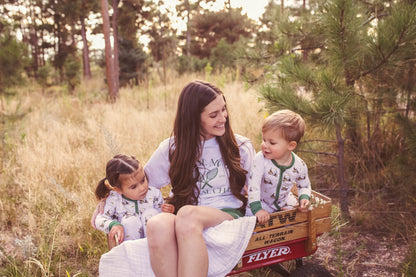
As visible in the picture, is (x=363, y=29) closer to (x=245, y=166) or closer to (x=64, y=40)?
(x=245, y=166)

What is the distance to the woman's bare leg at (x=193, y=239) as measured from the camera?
1.53 metres

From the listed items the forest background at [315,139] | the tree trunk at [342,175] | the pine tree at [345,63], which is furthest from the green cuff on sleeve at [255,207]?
the tree trunk at [342,175]

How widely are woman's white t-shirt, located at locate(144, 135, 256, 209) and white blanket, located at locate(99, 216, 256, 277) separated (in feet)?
1.27

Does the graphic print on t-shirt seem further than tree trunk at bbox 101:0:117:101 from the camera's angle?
No

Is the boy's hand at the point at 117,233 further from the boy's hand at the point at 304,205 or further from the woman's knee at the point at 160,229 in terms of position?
the boy's hand at the point at 304,205

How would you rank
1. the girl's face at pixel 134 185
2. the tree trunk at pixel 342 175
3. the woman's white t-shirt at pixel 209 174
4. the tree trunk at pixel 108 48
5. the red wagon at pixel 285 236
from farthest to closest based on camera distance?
the tree trunk at pixel 108 48 → the tree trunk at pixel 342 175 → the woman's white t-shirt at pixel 209 174 → the girl's face at pixel 134 185 → the red wagon at pixel 285 236

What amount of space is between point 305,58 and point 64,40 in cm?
1577

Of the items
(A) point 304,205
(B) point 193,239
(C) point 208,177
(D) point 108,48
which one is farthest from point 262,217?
(D) point 108,48

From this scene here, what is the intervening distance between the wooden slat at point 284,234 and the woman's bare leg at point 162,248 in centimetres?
40

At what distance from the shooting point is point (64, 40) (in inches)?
619

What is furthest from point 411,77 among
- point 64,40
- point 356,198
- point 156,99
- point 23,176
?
point 64,40

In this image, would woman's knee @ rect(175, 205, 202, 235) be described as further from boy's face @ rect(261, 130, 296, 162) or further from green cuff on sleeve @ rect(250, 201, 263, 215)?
boy's face @ rect(261, 130, 296, 162)

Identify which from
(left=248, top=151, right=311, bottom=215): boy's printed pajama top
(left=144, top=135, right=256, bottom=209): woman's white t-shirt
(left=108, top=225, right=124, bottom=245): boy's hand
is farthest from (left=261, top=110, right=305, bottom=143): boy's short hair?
(left=108, top=225, right=124, bottom=245): boy's hand

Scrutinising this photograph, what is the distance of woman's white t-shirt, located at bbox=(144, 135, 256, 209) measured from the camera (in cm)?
204
